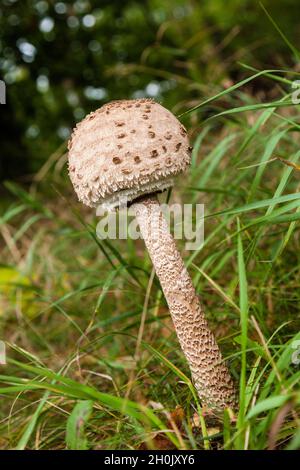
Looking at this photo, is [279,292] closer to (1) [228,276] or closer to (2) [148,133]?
(1) [228,276]

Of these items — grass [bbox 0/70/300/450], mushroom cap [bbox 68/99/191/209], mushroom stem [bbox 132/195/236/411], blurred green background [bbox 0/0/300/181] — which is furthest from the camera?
blurred green background [bbox 0/0/300/181]

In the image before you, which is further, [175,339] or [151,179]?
[175,339]

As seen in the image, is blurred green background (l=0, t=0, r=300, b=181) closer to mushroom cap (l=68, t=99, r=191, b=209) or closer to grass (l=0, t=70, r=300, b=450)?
grass (l=0, t=70, r=300, b=450)

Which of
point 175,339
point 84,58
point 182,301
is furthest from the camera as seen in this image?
point 84,58

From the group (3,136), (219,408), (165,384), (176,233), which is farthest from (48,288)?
(3,136)

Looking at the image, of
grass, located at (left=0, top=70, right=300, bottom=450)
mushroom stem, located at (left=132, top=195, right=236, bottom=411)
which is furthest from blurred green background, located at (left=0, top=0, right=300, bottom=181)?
mushroom stem, located at (left=132, top=195, right=236, bottom=411)

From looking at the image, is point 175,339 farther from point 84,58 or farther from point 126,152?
point 84,58

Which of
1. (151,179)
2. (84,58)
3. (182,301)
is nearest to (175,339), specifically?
(182,301)
